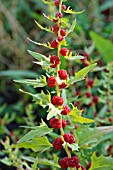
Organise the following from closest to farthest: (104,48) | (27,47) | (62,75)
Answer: (62,75)
(104,48)
(27,47)

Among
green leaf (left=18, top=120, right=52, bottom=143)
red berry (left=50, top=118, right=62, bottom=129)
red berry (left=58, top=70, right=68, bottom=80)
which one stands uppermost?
red berry (left=58, top=70, right=68, bottom=80)

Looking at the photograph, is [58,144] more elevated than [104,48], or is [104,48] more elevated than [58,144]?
[104,48]

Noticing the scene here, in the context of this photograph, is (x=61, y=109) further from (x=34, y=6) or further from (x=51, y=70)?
(x=34, y=6)

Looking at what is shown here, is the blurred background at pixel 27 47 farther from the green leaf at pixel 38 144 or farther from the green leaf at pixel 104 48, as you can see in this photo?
the green leaf at pixel 38 144

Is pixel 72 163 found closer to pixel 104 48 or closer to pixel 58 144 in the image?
pixel 58 144

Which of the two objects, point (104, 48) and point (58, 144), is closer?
point (58, 144)

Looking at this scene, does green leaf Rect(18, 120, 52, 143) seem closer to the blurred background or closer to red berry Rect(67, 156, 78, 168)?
red berry Rect(67, 156, 78, 168)

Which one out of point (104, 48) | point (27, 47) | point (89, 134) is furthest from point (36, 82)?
point (27, 47)

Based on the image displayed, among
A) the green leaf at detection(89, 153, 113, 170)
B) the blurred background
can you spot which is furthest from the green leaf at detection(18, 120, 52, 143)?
the blurred background

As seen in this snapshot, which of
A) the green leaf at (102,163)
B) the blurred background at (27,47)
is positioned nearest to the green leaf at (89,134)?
the green leaf at (102,163)

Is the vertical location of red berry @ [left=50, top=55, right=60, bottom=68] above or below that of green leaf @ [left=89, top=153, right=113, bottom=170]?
above

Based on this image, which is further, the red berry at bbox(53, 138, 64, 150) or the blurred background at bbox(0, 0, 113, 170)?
the blurred background at bbox(0, 0, 113, 170)

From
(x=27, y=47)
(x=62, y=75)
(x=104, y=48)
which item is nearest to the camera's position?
(x=62, y=75)
